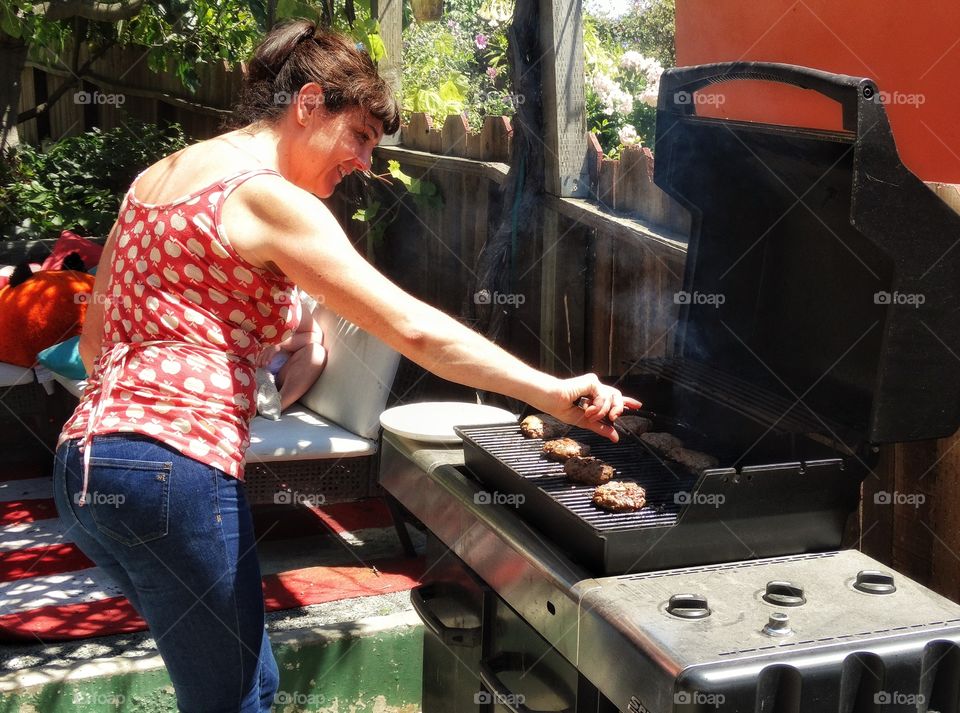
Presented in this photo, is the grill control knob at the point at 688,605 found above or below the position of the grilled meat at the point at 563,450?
below

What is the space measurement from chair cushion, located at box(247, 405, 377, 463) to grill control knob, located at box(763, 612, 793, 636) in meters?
3.24

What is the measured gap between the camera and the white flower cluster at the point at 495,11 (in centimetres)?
1186

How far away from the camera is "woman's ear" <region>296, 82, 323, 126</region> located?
2438mm

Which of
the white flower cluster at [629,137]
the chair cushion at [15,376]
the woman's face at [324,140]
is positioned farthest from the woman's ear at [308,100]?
the chair cushion at [15,376]

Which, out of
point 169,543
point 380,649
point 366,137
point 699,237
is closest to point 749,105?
point 699,237

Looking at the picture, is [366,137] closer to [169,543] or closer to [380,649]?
[169,543]

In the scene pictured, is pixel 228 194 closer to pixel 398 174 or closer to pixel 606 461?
pixel 606 461

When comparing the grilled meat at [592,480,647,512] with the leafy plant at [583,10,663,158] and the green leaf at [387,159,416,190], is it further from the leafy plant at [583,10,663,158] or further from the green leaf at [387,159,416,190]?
the green leaf at [387,159,416,190]

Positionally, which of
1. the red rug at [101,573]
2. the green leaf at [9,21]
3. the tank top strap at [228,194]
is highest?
the green leaf at [9,21]

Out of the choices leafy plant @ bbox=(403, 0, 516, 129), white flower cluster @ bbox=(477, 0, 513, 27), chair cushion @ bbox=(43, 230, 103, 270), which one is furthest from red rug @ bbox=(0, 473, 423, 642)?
white flower cluster @ bbox=(477, 0, 513, 27)

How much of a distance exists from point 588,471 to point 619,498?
193 mm

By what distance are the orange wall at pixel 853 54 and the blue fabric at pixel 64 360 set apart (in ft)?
11.7

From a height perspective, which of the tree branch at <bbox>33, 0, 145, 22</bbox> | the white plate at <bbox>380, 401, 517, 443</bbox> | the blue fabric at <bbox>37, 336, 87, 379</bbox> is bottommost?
the blue fabric at <bbox>37, 336, 87, 379</bbox>

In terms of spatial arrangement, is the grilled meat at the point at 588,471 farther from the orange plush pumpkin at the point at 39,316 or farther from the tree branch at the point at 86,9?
the tree branch at the point at 86,9
